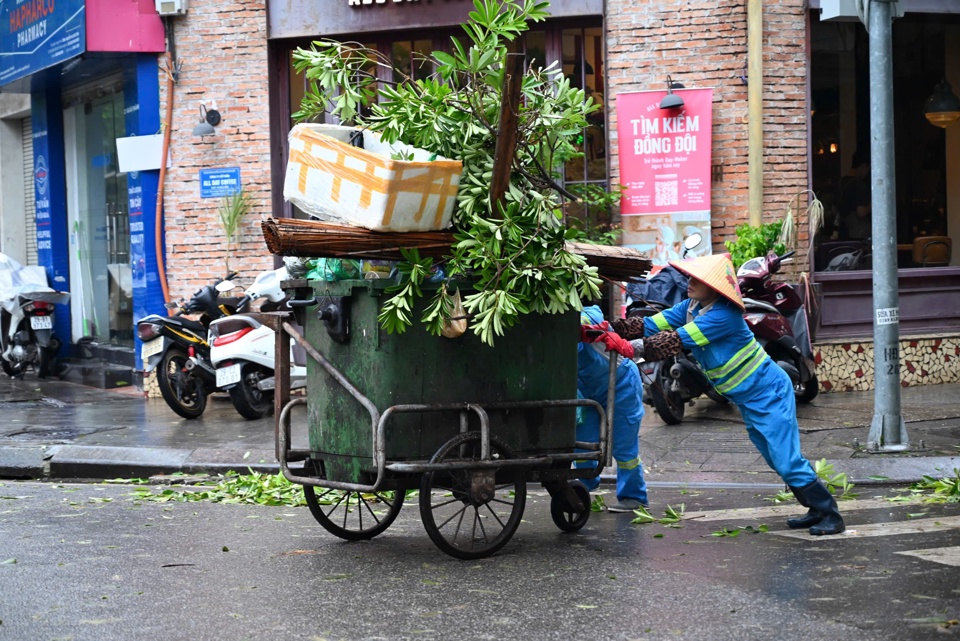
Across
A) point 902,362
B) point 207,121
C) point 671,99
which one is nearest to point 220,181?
point 207,121

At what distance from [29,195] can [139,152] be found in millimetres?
5106

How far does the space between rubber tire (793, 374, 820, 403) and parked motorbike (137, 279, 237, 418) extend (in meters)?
5.08

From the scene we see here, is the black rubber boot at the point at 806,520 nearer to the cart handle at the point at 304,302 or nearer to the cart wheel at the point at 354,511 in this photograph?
the cart wheel at the point at 354,511

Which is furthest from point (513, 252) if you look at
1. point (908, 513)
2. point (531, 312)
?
point (908, 513)

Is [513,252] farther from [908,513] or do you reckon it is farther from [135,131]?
[135,131]

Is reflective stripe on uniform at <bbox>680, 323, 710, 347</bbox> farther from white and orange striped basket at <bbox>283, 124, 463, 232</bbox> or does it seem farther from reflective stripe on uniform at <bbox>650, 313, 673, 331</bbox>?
white and orange striped basket at <bbox>283, 124, 463, 232</bbox>

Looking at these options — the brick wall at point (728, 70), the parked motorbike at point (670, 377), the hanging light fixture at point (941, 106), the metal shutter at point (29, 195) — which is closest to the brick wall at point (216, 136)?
the brick wall at point (728, 70)

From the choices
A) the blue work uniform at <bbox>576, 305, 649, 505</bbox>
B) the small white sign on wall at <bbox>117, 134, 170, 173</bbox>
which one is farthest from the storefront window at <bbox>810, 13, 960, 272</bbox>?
the small white sign on wall at <bbox>117, 134, 170, 173</bbox>

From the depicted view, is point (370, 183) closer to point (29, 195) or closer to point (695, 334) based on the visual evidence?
point (695, 334)

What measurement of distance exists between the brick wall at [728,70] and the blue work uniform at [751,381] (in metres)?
5.44

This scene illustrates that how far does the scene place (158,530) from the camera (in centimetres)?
649

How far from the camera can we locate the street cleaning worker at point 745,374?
6168 millimetres

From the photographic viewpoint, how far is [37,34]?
13758 millimetres

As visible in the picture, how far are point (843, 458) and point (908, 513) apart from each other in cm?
169
